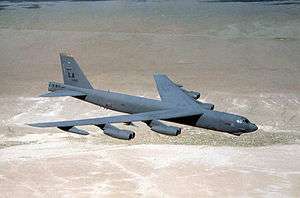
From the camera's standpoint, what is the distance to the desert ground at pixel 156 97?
42156 mm

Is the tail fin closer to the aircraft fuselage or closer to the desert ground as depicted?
the aircraft fuselage

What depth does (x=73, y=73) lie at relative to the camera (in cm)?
4919

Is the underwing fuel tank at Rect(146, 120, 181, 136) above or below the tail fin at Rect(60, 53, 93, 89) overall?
below

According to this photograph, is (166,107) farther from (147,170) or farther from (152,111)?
(147,170)

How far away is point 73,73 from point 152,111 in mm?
11192

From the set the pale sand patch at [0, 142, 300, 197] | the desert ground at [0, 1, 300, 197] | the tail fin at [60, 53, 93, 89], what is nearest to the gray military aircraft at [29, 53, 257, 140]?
the tail fin at [60, 53, 93, 89]

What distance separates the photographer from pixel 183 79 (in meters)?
65.6

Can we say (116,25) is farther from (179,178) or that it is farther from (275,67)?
(179,178)

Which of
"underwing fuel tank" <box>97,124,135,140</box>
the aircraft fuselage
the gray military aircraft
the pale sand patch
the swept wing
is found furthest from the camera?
the swept wing

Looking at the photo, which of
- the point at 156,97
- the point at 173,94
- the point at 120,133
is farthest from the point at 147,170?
the point at 156,97

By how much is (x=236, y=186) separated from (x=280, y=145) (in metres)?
8.91

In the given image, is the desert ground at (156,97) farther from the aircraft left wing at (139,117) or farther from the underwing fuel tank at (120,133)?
the aircraft left wing at (139,117)

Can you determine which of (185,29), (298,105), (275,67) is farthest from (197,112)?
(185,29)

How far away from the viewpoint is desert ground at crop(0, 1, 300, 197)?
4216cm
